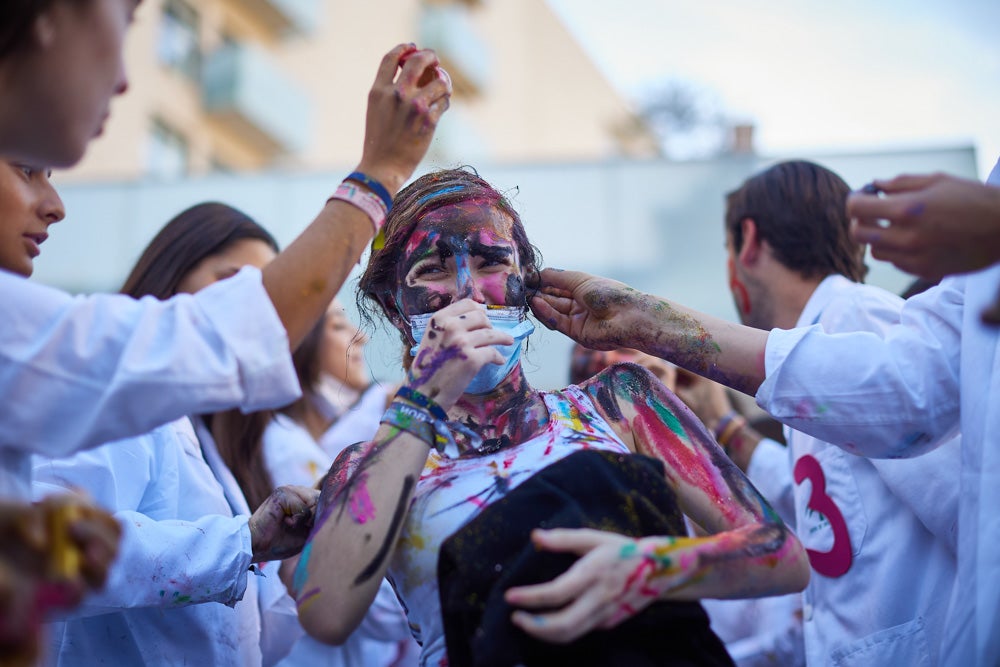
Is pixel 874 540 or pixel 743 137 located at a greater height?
pixel 743 137

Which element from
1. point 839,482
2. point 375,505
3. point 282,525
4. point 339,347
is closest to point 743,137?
point 339,347

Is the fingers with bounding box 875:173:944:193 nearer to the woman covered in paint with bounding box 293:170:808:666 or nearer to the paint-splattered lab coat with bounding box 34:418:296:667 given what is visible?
the woman covered in paint with bounding box 293:170:808:666

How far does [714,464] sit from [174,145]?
50.2 ft

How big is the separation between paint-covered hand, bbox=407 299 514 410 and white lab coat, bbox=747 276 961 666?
1.43 m

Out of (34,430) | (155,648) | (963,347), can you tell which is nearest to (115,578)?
(155,648)

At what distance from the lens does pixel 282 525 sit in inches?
101

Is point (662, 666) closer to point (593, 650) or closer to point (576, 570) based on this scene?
point (593, 650)

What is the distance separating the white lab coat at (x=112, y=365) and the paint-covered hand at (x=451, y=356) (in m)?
0.46

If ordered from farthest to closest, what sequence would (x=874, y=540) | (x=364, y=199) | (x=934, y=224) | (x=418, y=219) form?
(x=874, y=540)
(x=418, y=219)
(x=364, y=199)
(x=934, y=224)

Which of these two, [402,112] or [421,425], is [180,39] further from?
[421,425]

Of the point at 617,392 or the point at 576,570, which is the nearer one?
the point at 576,570

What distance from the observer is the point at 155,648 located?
8.57 feet

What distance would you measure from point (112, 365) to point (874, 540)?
90.8 inches

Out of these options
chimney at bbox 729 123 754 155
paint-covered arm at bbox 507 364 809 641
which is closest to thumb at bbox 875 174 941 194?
paint-covered arm at bbox 507 364 809 641
